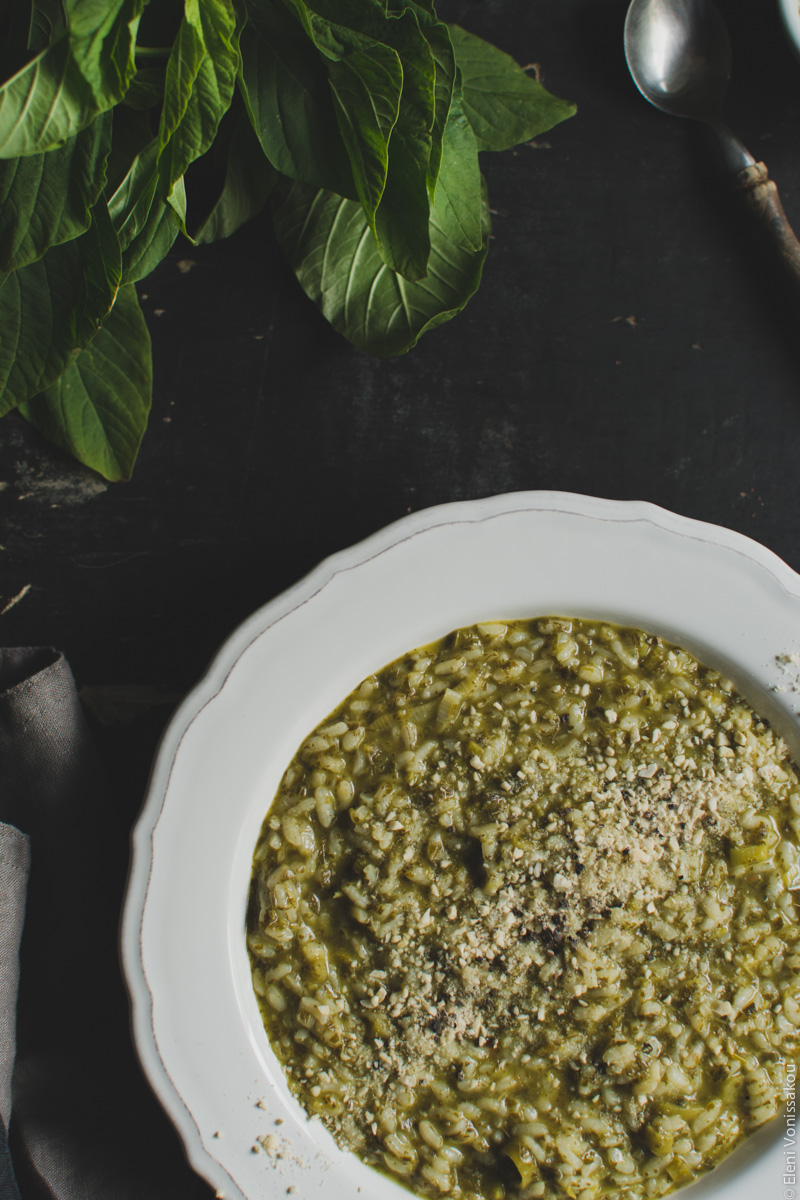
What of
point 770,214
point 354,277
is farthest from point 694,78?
point 354,277

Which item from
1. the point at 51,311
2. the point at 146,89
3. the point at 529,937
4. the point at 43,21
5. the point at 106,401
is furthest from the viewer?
the point at 106,401

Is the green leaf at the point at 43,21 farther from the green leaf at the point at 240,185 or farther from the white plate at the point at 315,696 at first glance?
the white plate at the point at 315,696

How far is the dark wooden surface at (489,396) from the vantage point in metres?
2.60

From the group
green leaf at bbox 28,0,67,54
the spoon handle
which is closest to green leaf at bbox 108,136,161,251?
green leaf at bbox 28,0,67,54

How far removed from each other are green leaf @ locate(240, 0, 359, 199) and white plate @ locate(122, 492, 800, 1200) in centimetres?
85

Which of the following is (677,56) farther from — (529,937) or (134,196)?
(529,937)

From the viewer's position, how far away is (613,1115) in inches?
87.1

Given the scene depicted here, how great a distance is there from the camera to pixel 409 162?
1.91 metres

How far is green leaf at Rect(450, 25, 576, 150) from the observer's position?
2.40m

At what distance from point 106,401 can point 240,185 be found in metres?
0.70

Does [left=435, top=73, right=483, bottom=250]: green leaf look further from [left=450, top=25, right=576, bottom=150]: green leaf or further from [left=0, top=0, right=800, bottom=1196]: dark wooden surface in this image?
[left=0, top=0, right=800, bottom=1196]: dark wooden surface

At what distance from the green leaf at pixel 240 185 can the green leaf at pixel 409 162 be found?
49 centimetres

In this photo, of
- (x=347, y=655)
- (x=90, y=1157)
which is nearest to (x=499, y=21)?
(x=347, y=655)

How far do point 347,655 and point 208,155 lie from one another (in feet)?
5.02
